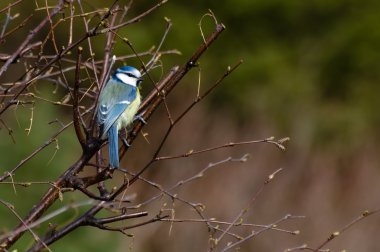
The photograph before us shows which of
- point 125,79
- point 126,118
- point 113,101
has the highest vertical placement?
point 125,79

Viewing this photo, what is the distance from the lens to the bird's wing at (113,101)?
166 inches

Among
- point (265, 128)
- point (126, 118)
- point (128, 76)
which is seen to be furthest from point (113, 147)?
point (265, 128)

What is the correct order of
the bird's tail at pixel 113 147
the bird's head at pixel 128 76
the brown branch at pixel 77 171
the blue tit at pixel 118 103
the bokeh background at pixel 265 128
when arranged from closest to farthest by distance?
the brown branch at pixel 77 171, the bird's tail at pixel 113 147, the blue tit at pixel 118 103, the bird's head at pixel 128 76, the bokeh background at pixel 265 128

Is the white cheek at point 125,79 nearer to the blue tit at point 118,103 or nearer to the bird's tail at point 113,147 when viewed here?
the blue tit at point 118,103

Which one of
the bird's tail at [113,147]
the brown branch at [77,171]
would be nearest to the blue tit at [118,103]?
the bird's tail at [113,147]

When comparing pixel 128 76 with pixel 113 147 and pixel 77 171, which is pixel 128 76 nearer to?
pixel 113 147

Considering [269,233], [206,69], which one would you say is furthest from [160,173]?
[206,69]

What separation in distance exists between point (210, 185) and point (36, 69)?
8.03m

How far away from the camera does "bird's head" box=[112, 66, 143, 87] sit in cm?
466

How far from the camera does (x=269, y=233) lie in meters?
10.7

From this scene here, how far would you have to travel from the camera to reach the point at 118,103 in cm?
448

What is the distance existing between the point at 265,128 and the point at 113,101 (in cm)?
761

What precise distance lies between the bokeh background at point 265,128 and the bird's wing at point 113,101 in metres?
2.81

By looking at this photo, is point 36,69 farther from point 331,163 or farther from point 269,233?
point 331,163
